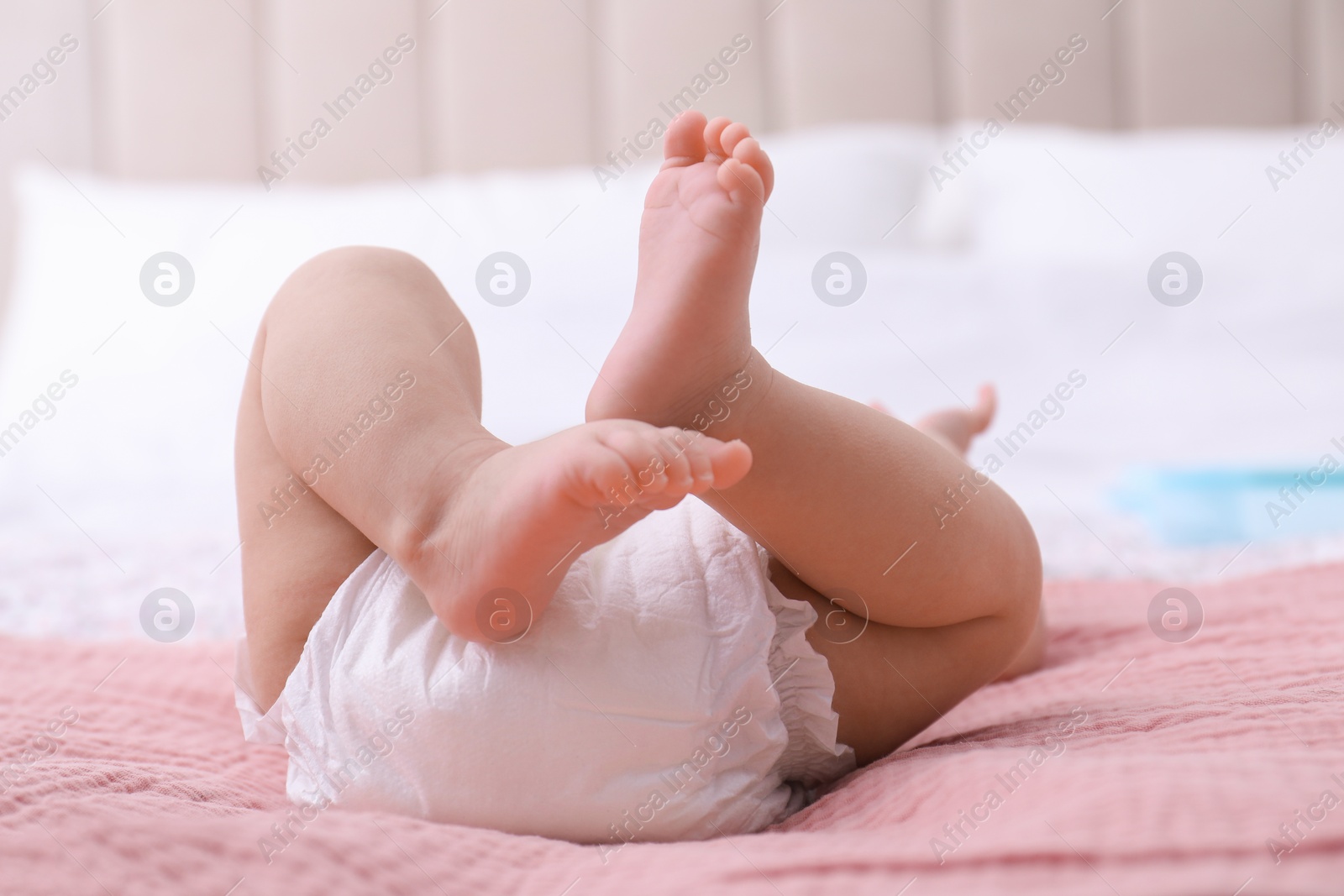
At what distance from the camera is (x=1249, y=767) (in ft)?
1.55

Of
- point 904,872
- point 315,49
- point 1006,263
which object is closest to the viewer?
point 904,872

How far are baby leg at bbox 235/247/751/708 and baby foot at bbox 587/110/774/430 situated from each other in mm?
74

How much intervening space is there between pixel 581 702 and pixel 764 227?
138 centimetres

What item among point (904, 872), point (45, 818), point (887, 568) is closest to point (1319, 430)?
point (887, 568)

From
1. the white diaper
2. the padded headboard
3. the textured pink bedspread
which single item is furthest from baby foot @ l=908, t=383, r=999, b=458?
the padded headboard

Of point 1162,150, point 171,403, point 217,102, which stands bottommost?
point 171,403

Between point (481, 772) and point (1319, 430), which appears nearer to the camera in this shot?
point (481, 772)

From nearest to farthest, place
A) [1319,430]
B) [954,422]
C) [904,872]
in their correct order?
[904,872], [954,422], [1319,430]

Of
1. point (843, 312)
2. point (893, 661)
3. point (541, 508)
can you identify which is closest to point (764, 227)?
point (843, 312)

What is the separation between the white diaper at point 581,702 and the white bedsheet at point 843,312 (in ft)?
2.84

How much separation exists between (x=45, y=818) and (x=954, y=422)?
0.92 metres

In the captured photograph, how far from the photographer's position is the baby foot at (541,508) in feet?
1.53

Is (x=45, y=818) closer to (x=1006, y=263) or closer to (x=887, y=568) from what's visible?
(x=887, y=568)

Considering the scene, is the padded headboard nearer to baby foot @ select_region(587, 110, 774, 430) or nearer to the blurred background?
the blurred background
